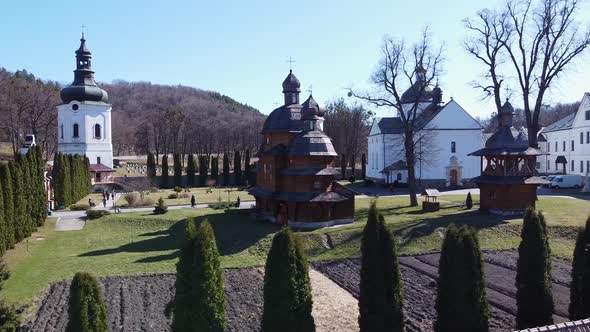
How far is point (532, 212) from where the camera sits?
1219 cm

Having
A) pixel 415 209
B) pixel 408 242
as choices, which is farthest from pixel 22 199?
pixel 415 209

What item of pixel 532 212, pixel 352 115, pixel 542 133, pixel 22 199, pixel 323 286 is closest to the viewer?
pixel 532 212

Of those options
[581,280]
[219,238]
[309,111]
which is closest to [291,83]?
[309,111]

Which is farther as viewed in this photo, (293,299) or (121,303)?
(121,303)

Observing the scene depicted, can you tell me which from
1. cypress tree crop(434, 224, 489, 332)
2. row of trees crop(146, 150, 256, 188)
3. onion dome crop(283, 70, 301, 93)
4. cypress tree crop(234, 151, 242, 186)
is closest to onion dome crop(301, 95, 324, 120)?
onion dome crop(283, 70, 301, 93)

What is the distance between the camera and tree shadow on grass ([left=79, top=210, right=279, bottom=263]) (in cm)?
2298

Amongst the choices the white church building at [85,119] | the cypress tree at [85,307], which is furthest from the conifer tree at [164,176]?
the cypress tree at [85,307]

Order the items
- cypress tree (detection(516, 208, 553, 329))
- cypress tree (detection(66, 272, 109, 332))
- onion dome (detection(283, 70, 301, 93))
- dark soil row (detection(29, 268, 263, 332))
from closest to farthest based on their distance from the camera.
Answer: cypress tree (detection(66, 272, 109, 332)), cypress tree (detection(516, 208, 553, 329)), dark soil row (detection(29, 268, 263, 332)), onion dome (detection(283, 70, 301, 93))

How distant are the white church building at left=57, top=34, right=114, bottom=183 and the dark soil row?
3903 cm

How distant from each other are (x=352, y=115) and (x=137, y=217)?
49.3m

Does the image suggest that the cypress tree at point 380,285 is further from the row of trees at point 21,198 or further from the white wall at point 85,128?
the white wall at point 85,128

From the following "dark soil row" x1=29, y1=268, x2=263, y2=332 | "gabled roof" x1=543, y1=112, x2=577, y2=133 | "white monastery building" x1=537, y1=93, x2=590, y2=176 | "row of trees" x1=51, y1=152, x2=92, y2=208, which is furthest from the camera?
"gabled roof" x1=543, y1=112, x2=577, y2=133

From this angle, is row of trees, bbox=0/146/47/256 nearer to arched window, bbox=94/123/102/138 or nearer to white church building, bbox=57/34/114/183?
white church building, bbox=57/34/114/183

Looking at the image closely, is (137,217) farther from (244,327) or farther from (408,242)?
(244,327)
